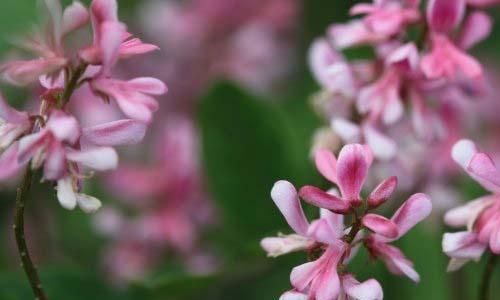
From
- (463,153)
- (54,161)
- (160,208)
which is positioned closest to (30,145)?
(54,161)

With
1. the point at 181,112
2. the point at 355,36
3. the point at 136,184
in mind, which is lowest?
the point at 355,36

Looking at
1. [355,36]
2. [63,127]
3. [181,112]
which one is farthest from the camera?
[181,112]

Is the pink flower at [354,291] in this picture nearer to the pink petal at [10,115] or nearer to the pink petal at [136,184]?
the pink petal at [10,115]

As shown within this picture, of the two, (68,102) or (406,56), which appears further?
(406,56)

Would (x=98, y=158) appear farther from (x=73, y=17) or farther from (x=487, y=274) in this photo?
(x=487, y=274)

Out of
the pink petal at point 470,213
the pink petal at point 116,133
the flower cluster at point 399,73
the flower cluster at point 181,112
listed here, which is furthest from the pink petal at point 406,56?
the flower cluster at point 181,112
